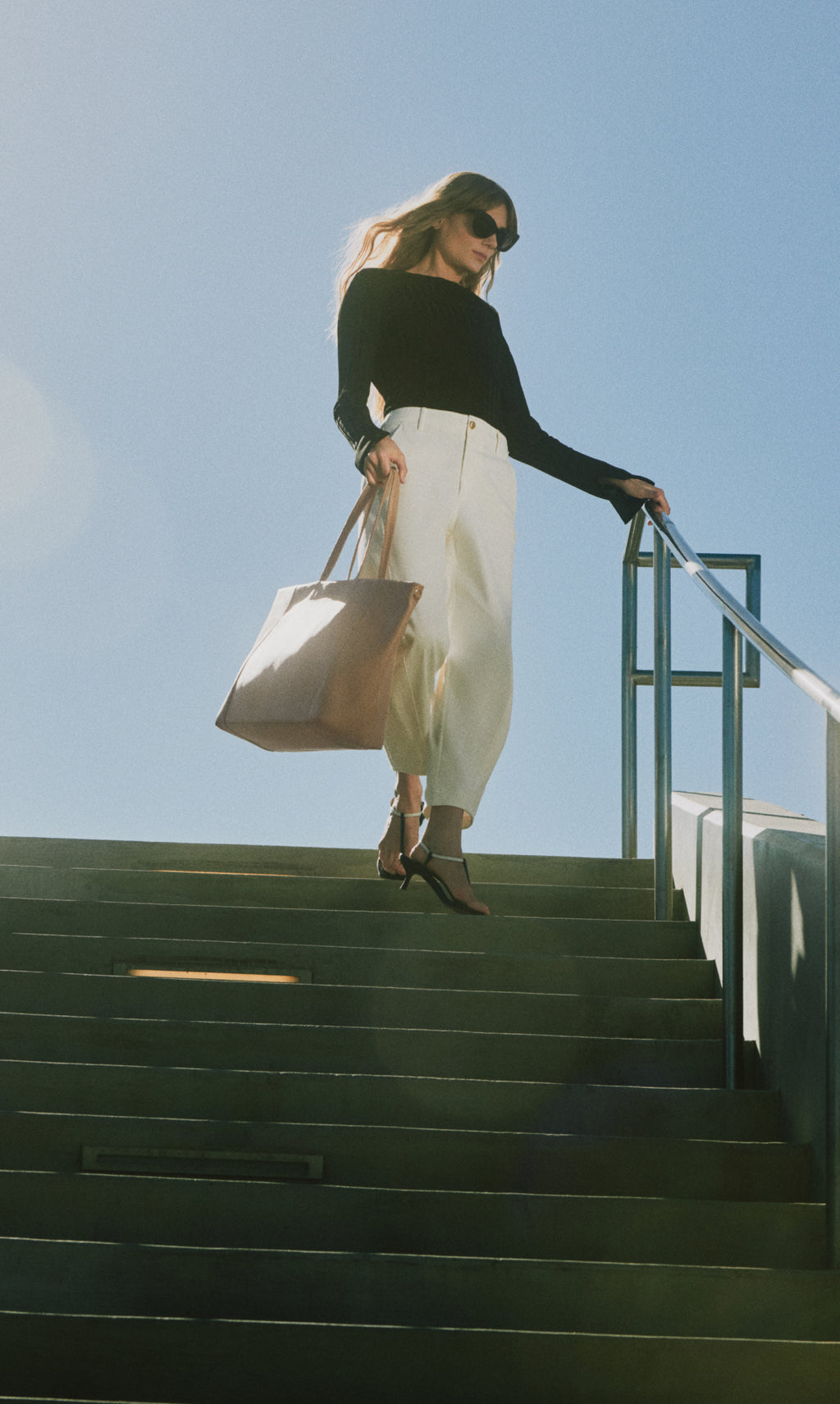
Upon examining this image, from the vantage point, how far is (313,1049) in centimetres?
217

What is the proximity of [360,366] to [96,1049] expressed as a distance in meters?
1.41

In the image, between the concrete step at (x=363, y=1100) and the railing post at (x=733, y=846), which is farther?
the railing post at (x=733, y=846)

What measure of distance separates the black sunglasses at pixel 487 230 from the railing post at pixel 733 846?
3.49 ft

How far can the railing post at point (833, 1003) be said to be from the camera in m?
1.74

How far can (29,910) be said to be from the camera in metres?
2.69

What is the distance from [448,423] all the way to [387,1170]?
1.49 metres

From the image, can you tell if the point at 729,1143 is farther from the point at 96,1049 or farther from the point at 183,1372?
the point at 96,1049

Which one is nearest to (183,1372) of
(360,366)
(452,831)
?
(452,831)

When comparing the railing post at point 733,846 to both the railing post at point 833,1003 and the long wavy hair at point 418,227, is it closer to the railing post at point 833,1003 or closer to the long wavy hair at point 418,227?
the railing post at point 833,1003

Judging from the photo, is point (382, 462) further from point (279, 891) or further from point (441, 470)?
point (279, 891)

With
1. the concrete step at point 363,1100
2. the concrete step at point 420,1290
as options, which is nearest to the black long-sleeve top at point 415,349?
the concrete step at point 363,1100

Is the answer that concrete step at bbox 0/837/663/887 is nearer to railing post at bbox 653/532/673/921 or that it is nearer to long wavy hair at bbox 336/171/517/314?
railing post at bbox 653/532/673/921

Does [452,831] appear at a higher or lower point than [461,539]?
lower

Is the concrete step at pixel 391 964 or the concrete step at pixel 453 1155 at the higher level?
the concrete step at pixel 391 964
